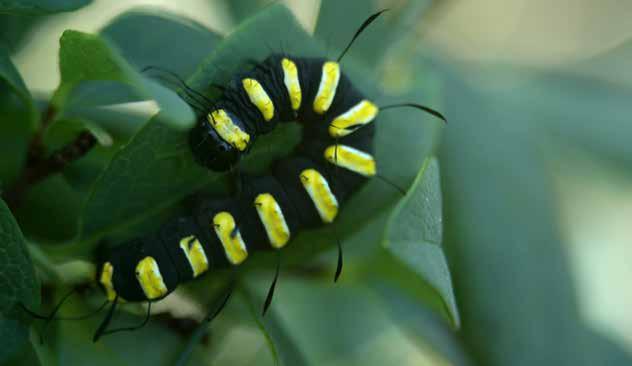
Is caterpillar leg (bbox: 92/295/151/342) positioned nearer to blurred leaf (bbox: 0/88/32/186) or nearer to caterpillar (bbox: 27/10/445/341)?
caterpillar (bbox: 27/10/445/341)

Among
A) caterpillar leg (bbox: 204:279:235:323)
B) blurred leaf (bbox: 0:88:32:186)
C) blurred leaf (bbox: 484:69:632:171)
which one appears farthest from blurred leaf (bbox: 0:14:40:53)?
blurred leaf (bbox: 484:69:632:171)

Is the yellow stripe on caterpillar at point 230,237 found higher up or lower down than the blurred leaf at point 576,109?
higher up

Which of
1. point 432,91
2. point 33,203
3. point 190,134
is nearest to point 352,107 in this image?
point 432,91

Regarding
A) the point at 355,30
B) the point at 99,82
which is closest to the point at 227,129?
the point at 99,82

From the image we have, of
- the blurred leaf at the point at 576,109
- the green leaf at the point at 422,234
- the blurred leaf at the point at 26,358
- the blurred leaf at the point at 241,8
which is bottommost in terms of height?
the blurred leaf at the point at 576,109

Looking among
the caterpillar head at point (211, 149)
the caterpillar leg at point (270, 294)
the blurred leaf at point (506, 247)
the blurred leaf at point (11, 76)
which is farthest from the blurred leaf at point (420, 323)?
the blurred leaf at point (11, 76)

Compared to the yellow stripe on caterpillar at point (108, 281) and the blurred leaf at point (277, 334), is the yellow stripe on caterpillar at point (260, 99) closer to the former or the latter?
the blurred leaf at point (277, 334)
